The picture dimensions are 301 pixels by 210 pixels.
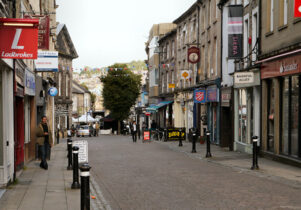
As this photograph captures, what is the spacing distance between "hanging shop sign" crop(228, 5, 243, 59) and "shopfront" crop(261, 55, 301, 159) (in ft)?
10.2

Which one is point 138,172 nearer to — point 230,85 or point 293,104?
point 293,104

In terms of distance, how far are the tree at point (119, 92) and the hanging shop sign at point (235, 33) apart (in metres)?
58.1

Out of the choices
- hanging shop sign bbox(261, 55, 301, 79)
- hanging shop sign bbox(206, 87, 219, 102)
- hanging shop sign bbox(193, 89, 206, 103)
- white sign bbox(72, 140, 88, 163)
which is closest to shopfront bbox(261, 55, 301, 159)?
hanging shop sign bbox(261, 55, 301, 79)

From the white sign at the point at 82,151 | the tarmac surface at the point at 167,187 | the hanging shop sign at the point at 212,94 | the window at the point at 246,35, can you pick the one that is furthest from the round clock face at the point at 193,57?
the white sign at the point at 82,151

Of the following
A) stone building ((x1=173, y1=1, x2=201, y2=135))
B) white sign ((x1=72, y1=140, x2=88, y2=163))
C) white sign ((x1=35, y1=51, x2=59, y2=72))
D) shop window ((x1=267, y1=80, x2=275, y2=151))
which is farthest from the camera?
stone building ((x1=173, y1=1, x2=201, y2=135))

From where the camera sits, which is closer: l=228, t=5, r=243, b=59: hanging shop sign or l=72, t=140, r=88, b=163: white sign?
l=72, t=140, r=88, b=163: white sign

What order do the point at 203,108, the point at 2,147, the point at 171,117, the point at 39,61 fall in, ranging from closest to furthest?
the point at 2,147 < the point at 39,61 < the point at 203,108 < the point at 171,117

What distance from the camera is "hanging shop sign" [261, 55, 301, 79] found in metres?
16.1

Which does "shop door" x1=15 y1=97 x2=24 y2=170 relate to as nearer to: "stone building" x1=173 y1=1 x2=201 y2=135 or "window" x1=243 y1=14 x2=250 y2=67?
"window" x1=243 y1=14 x2=250 y2=67

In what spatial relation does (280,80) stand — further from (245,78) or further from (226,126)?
(226,126)

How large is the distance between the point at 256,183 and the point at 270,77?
7.31 metres

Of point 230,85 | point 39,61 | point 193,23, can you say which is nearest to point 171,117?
point 193,23

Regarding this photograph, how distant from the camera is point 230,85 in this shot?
85.8 feet

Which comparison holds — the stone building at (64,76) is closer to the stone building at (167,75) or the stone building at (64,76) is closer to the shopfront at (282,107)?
the stone building at (167,75)
